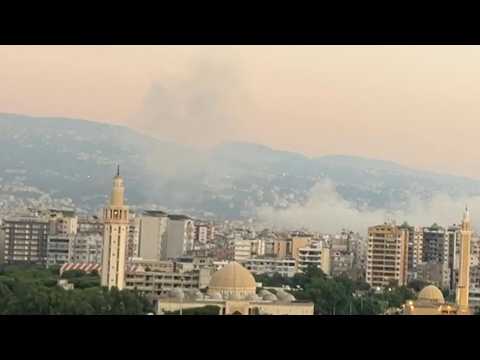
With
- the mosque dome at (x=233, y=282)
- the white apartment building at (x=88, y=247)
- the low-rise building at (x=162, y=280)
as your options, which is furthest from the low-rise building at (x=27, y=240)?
the mosque dome at (x=233, y=282)

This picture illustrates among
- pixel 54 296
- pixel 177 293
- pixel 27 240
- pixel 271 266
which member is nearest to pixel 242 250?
pixel 271 266

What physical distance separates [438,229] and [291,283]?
2.08m

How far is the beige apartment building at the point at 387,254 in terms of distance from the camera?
40.0ft

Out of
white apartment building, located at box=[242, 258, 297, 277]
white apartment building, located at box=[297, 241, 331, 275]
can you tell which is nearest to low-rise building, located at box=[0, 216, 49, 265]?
Answer: white apartment building, located at box=[242, 258, 297, 277]

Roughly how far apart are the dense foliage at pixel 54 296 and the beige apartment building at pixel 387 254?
3124 mm

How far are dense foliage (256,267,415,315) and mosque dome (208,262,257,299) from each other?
0.69 feet

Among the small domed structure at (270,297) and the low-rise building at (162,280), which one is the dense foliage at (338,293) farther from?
the low-rise building at (162,280)

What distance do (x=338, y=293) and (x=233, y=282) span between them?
1.08m

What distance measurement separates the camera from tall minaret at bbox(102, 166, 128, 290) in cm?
1098

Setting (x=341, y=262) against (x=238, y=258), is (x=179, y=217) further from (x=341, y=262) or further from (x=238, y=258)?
(x=341, y=262)

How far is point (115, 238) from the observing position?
12.5 meters
